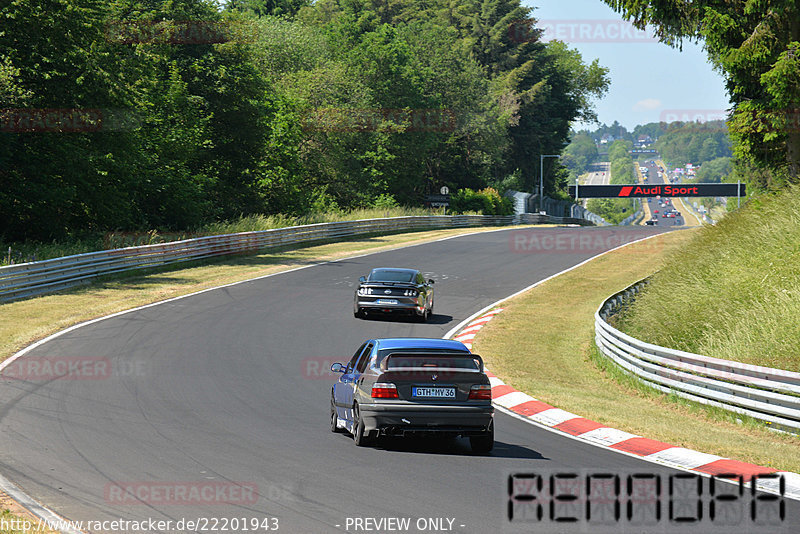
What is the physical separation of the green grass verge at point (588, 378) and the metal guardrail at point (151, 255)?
13440 mm

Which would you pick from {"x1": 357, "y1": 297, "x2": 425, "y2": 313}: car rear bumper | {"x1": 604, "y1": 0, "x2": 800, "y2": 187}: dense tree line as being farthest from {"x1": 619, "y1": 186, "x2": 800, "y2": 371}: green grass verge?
{"x1": 357, "y1": 297, "x2": 425, "y2": 313}: car rear bumper

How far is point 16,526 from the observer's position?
7.41 metres

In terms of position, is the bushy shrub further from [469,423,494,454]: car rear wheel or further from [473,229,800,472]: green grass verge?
[469,423,494,454]: car rear wheel

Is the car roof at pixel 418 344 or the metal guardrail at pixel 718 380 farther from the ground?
the car roof at pixel 418 344

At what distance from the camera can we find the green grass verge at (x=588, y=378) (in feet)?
41.7


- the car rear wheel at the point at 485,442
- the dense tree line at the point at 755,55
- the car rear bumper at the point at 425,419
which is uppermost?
the dense tree line at the point at 755,55

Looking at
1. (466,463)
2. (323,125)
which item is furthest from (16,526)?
(323,125)

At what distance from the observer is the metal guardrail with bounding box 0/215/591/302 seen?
26891 mm

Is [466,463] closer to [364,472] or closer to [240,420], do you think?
[364,472]

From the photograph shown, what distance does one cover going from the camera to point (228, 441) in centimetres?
1147

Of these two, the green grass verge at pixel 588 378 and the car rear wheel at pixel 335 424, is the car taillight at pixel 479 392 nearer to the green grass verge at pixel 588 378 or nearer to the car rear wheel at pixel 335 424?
the car rear wheel at pixel 335 424

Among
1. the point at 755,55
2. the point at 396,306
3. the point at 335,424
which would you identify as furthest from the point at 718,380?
the point at 755,55

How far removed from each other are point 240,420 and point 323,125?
2475 inches

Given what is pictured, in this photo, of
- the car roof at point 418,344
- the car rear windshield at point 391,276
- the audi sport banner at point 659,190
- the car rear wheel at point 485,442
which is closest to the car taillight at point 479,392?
the car rear wheel at point 485,442
